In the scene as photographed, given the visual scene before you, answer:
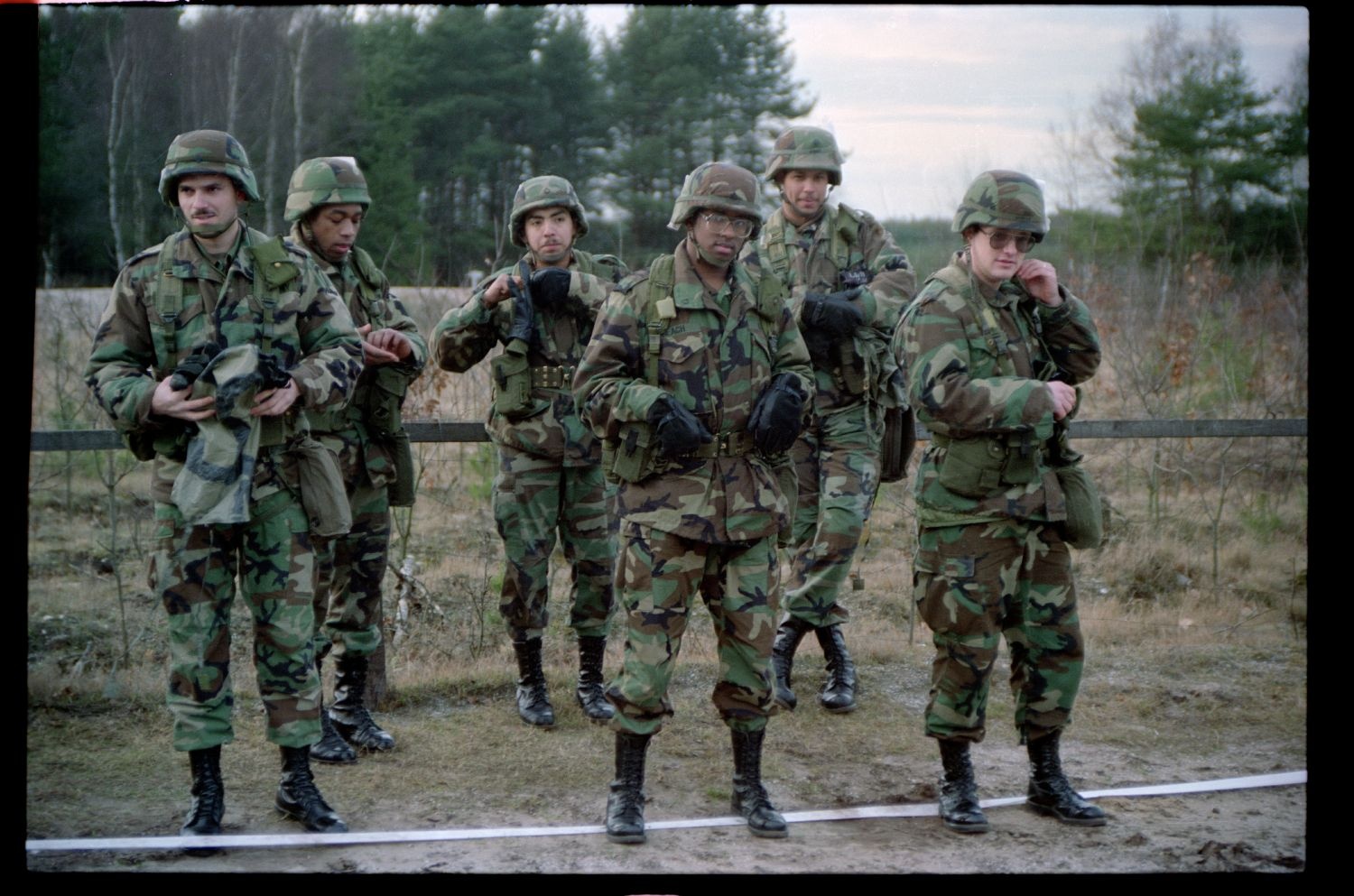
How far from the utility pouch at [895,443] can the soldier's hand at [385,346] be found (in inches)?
91.9

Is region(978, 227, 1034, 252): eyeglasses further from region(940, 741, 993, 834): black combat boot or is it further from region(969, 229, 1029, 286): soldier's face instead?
region(940, 741, 993, 834): black combat boot

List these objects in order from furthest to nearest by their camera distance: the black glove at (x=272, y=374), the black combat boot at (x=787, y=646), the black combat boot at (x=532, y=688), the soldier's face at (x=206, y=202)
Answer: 1. the black combat boot at (x=787, y=646)
2. the black combat boot at (x=532, y=688)
3. the soldier's face at (x=206, y=202)
4. the black glove at (x=272, y=374)

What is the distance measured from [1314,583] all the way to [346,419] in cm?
383

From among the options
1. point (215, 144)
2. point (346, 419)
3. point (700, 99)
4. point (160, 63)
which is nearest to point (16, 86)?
point (215, 144)

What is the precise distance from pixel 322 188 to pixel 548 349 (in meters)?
1.18

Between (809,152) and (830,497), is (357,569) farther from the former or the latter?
(809,152)

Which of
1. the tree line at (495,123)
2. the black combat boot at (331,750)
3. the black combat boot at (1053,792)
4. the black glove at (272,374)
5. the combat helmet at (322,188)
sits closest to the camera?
the black glove at (272,374)

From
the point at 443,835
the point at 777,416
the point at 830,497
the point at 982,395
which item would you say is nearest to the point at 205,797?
the point at 443,835

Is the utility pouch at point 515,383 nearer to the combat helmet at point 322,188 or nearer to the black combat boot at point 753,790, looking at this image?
the combat helmet at point 322,188

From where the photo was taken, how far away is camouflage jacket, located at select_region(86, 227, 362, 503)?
4477 mm

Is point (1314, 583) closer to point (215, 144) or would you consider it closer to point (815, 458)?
point (815, 458)

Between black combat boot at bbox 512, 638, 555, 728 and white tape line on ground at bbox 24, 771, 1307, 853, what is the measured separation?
121 centimetres

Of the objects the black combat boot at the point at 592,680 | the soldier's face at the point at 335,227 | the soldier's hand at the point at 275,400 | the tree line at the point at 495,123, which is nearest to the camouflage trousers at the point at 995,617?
the black combat boot at the point at 592,680

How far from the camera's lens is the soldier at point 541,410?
18.7 feet
